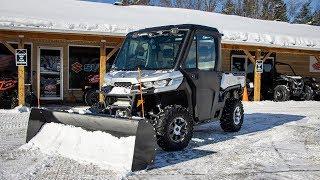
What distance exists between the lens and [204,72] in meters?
7.53

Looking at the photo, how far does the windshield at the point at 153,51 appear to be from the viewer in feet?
23.4

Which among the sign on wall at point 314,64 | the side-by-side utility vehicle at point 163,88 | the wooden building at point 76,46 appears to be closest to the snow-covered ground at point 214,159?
the side-by-side utility vehicle at point 163,88

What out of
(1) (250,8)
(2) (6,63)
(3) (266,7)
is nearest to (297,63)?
(2) (6,63)

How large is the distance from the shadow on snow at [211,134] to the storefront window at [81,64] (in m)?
7.24

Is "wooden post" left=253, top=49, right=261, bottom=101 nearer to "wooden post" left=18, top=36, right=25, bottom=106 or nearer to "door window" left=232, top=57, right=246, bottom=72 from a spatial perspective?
"door window" left=232, top=57, right=246, bottom=72

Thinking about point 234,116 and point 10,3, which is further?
point 10,3

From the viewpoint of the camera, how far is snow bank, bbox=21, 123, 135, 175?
5.73 meters

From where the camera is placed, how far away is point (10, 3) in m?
16.1

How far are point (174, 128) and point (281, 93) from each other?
12.7 meters

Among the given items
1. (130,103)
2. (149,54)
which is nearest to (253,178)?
(130,103)

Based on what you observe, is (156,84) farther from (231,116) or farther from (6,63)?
(6,63)

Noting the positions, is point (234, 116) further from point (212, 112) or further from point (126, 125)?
point (126, 125)

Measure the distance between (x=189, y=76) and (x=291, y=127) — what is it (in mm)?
3886

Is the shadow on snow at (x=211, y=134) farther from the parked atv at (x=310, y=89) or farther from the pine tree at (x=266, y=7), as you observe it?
the pine tree at (x=266, y=7)
